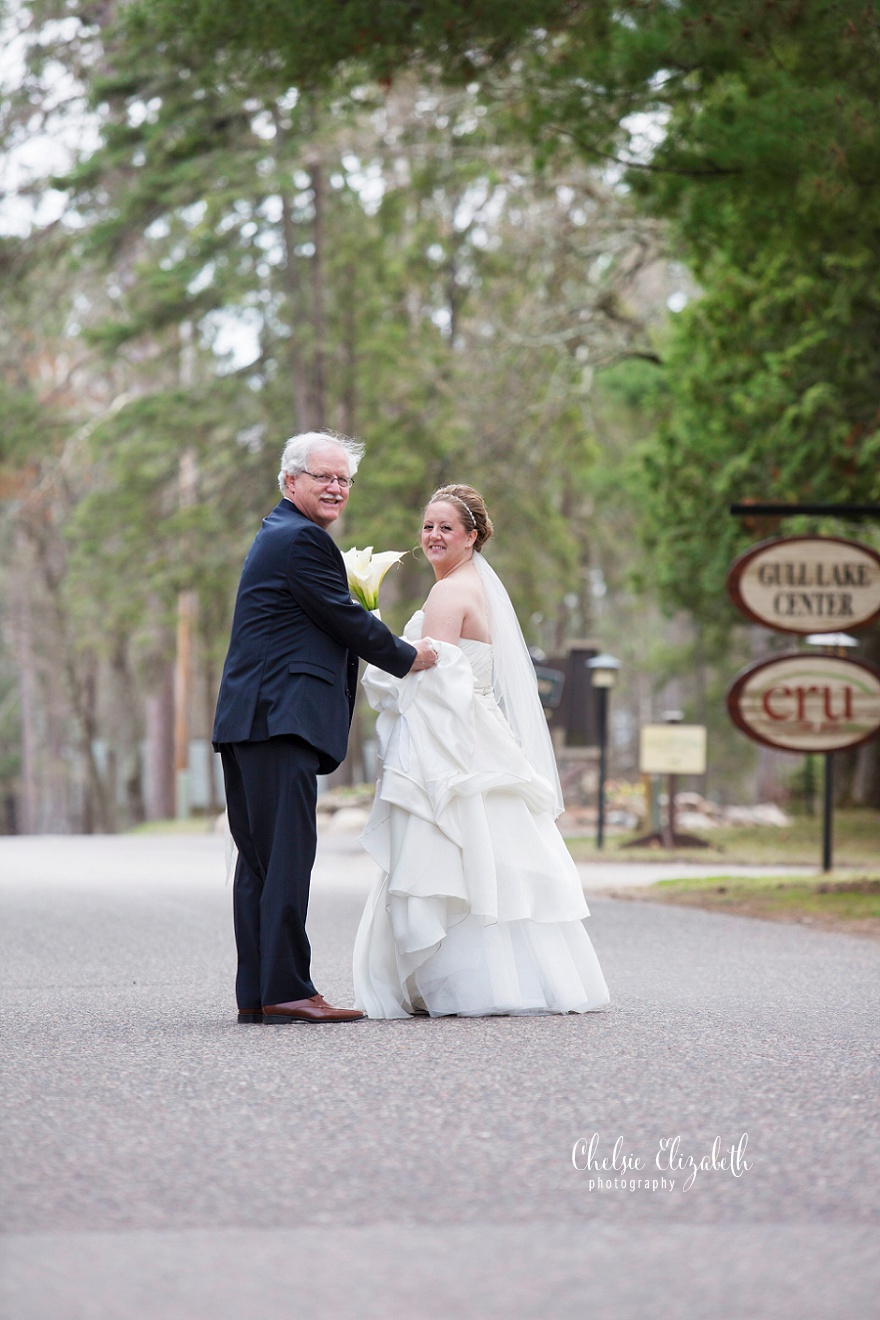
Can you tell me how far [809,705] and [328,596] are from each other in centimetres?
1037

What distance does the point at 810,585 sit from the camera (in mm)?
15539

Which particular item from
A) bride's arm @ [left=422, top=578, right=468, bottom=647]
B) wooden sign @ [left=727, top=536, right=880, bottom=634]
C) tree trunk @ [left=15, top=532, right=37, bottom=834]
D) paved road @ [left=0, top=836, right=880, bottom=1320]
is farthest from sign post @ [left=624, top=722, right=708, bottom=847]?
tree trunk @ [left=15, top=532, right=37, bottom=834]

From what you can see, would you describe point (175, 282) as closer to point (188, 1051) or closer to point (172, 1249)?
point (188, 1051)

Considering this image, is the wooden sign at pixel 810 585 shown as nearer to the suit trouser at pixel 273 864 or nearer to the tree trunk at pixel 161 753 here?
the suit trouser at pixel 273 864

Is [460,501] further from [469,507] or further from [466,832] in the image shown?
[466,832]

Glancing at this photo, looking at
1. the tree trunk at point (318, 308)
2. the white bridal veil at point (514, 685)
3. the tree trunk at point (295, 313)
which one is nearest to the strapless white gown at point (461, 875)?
the white bridal veil at point (514, 685)

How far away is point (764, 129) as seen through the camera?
39.1 feet

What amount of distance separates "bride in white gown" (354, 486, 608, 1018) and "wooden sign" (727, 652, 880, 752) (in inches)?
357

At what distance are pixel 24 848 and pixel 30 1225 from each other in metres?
21.8

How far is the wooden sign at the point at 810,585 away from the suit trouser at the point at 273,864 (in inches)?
371

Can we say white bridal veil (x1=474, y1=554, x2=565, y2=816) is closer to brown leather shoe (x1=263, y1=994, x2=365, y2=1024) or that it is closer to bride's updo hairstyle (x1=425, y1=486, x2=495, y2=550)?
bride's updo hairstyle (x1=425, y1=486, x2=495, y2=550)

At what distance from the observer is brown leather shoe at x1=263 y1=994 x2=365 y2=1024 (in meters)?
6.60

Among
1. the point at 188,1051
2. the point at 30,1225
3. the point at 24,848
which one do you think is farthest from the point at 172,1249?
the point at 24,848

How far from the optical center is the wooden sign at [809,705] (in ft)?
53.0
